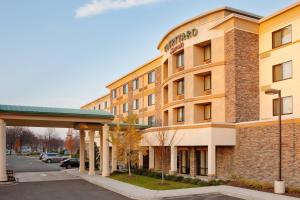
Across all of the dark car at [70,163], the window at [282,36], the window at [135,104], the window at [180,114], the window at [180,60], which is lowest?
the dark car at [70,163]

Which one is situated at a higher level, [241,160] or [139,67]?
[139,67]

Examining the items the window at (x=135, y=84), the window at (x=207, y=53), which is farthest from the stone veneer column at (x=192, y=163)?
the window at (x=135, y=84)

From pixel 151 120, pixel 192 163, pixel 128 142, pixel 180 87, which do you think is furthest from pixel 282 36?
pixel 151 120

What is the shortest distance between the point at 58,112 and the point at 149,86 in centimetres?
1783

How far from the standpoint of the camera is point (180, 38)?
112ft

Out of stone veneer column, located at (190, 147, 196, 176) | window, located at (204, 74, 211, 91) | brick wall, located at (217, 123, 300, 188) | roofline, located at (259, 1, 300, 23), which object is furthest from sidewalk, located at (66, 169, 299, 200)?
roofline, located at (259, 1, 300, 23)

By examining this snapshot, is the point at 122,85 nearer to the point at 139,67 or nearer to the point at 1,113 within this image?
the point at 139,67

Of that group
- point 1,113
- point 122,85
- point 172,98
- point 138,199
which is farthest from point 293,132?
point 122,85

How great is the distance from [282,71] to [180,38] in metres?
11.0

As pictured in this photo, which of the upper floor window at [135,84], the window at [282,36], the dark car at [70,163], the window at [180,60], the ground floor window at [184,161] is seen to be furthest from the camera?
the upper floor window at [135,84]

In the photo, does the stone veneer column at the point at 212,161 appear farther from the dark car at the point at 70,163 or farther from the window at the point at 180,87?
the dark car at the point at 70,163

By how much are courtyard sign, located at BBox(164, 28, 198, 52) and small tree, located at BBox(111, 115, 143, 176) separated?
9308 millimetres

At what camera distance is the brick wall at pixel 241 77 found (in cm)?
2833

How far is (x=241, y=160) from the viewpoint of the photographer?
2572 centimetres
